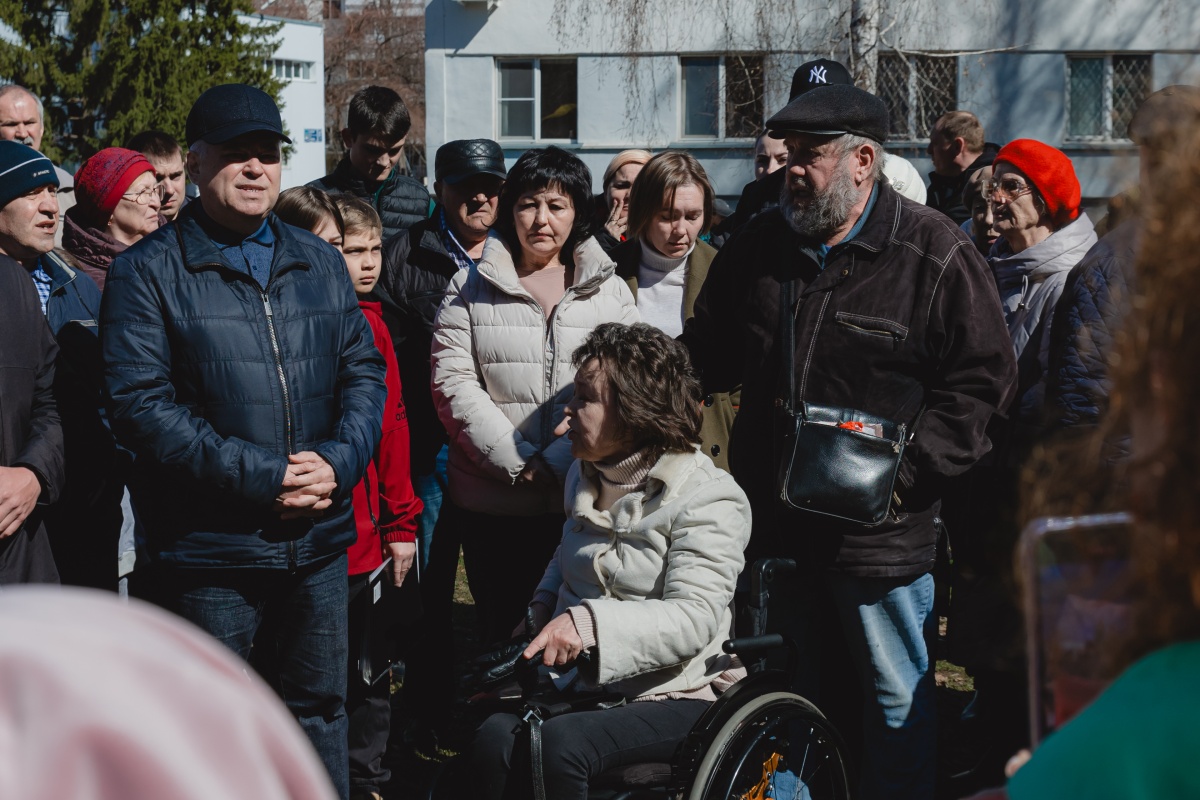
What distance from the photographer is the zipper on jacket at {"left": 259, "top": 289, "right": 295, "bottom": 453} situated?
3.42 meters

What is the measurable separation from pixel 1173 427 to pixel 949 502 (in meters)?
3.79

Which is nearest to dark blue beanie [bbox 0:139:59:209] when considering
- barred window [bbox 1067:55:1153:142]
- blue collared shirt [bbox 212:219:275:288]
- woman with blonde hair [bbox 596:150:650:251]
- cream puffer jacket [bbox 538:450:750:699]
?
blue collared shirt [bbox 212:219:275:288]

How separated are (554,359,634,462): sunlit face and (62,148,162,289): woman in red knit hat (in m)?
2.10

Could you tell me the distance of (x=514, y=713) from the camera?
315 cm

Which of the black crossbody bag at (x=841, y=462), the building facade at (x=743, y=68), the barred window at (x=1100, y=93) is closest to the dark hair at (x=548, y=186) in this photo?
the black crossbody bag at (x=841, y=462)

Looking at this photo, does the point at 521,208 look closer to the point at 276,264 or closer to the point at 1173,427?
the point at 276,264

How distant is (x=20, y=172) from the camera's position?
397cm

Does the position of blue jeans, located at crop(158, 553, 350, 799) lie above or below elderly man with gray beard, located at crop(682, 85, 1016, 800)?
below

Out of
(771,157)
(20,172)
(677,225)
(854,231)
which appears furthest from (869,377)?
(771,157)

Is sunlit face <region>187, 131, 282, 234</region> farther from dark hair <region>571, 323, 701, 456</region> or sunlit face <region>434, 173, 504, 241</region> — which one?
sunlit face <region>434, 173, 504, 241</region>

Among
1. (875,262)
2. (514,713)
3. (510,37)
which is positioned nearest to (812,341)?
(875,262)

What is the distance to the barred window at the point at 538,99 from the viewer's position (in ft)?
80.7

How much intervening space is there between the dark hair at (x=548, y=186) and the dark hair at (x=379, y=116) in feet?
4.56

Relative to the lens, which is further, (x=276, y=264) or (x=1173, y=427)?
(x=276, y=264)
